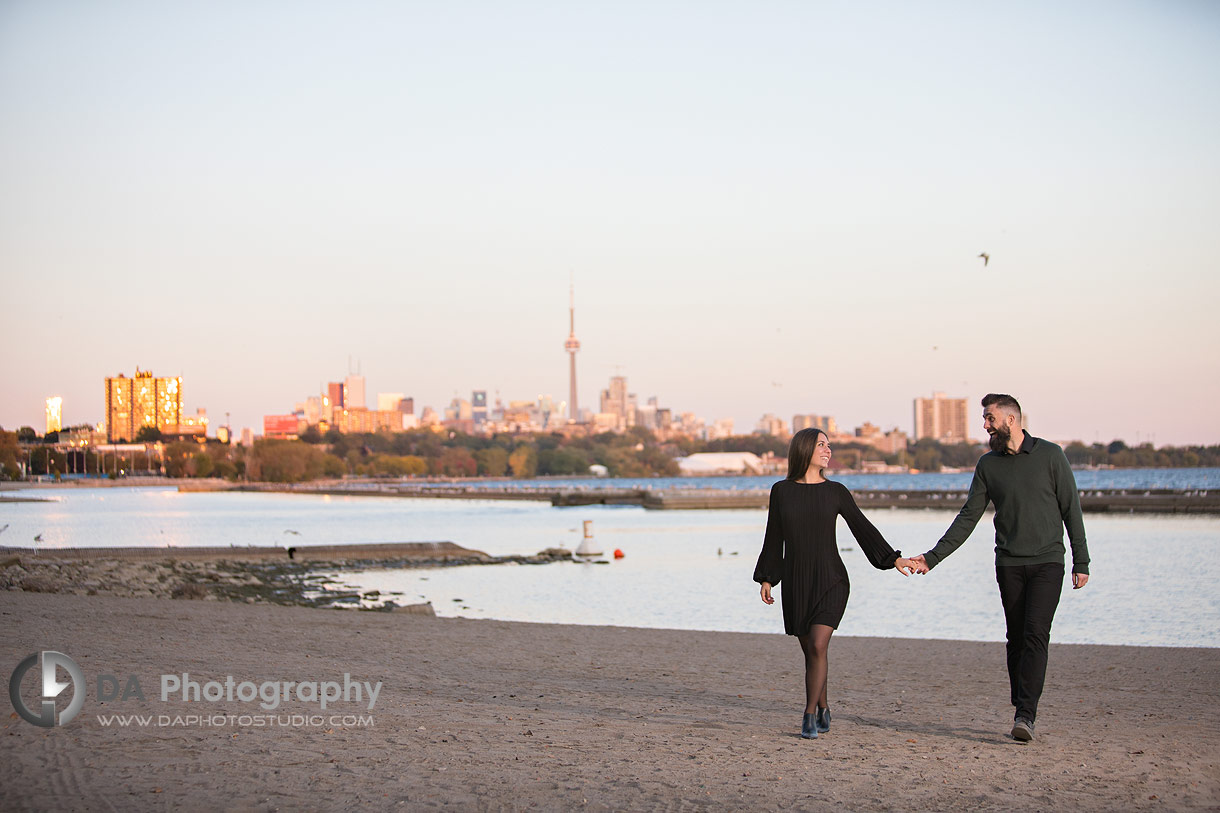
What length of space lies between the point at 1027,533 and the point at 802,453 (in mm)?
1264

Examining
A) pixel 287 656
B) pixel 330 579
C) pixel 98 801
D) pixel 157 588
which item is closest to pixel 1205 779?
pixel 98 801

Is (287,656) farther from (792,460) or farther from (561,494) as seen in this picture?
(561,494)

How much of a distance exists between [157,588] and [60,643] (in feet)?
34.4

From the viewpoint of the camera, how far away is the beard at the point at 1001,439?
19.3ft

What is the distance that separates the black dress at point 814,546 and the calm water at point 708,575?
32.7 feet

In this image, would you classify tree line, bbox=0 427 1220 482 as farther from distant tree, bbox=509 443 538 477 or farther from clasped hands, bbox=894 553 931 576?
clasped hands, bbox=894 553 931 576

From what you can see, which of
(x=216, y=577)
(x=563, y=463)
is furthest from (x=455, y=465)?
(x=216, y=577)

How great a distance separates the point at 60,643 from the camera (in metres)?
9.79

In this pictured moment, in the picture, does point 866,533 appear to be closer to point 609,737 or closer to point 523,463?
point 609,737

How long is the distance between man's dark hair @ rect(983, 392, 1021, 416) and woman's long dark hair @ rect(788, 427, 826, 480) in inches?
35.6

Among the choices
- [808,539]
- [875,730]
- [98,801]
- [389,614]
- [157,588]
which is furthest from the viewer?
[157,588]

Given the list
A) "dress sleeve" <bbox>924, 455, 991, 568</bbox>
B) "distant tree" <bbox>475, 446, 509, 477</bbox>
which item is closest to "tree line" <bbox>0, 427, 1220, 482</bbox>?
"distant tree" <bbox>475, 446, 509, 477</bbox>

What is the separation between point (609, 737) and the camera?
619 cm

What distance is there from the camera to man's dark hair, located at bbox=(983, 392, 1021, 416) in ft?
19.4
